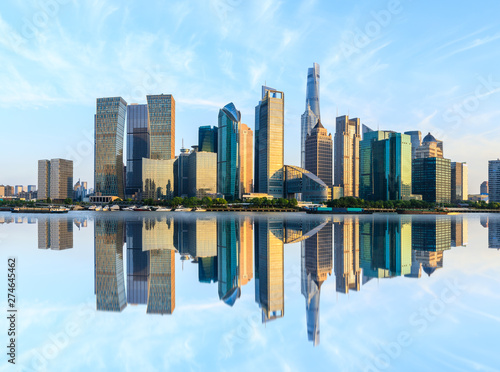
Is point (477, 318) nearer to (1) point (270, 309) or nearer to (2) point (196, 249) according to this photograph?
(1) point (270, 309)

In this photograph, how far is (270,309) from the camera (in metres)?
12.9

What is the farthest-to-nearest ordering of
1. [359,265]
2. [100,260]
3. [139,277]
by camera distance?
[100,260]
[359,265]
[139,277]

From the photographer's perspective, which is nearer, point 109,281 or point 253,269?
point 109,281

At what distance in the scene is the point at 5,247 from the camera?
90.1 feet

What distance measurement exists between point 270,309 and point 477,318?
6.92 m

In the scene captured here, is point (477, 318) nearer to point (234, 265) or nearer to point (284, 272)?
point (284, 272)

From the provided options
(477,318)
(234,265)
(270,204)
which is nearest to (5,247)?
(234,265)

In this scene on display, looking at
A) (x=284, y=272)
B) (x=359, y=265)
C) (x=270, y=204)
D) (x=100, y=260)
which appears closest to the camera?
(x=284, y=272)

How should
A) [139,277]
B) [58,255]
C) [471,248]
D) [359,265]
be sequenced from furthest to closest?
[471,248] → [58,255] → [359,265] → [139,277]

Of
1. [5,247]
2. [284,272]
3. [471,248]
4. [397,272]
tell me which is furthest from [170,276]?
[471,248]

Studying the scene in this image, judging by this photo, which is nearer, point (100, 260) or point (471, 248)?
point (100, 260)

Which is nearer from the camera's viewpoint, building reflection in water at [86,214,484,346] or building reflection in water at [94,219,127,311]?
building reflection in water at [94,219,127,311]

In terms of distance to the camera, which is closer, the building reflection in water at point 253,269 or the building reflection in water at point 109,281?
the building reflection in water at point 109,281

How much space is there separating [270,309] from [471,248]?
23218mm
